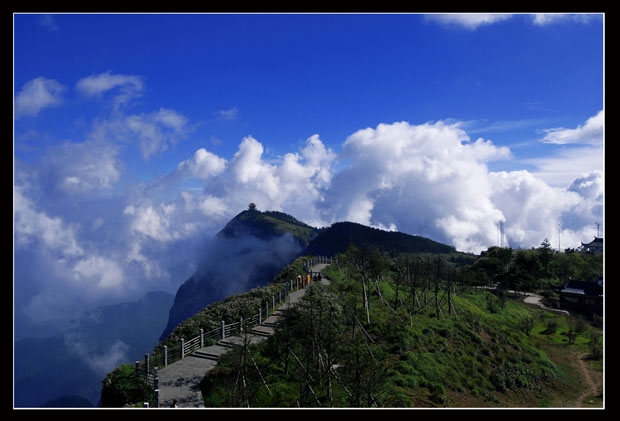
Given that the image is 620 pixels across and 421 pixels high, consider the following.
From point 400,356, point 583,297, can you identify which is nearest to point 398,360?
point 400,356

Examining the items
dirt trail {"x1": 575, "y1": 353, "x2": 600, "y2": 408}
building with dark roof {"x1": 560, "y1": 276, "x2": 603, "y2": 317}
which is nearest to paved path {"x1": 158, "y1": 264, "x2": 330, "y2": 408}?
dirt trail {"x1": 575, "y1": 353, "x2": 600, "y2": 408}

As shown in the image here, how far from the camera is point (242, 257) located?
120 meters

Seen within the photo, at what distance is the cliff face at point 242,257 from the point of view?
107875 mm

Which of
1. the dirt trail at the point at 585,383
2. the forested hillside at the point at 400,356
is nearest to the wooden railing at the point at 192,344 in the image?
the forested hillside at the point at 400,356

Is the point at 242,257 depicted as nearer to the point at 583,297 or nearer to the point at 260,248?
the point at 260,248

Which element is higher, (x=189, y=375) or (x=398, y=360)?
(x=189, y=375)

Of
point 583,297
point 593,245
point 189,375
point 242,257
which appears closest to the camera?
point 189,375

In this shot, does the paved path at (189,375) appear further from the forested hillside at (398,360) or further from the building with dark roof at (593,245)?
the building with dark roof at (593,245)

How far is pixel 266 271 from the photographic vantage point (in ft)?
→ 350

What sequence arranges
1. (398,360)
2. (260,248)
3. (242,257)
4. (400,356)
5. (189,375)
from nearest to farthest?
(189,375), (398,360), (400,356), (260,248), (242,257)

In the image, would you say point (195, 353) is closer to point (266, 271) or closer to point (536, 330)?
point (536, 330)

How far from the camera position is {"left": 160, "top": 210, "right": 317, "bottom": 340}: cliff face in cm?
10788

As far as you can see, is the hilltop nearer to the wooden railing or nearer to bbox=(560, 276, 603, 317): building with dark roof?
bbox=(560, 276, 603, 317): building with dark roof
